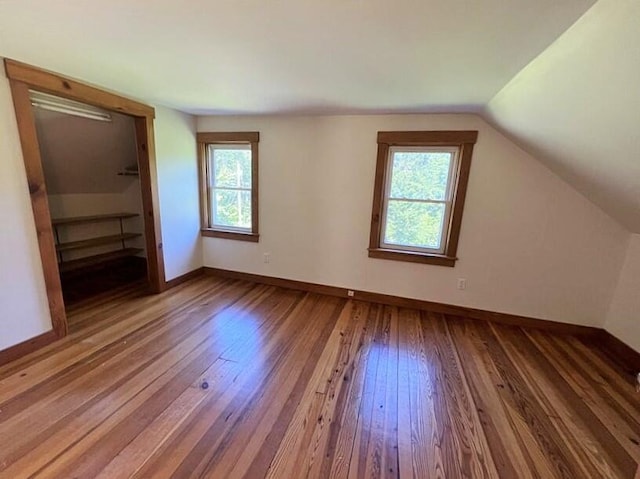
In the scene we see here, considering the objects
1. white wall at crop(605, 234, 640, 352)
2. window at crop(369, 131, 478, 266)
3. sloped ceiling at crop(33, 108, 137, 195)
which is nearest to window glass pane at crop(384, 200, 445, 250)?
window at crop(369, 131, 478, 266)

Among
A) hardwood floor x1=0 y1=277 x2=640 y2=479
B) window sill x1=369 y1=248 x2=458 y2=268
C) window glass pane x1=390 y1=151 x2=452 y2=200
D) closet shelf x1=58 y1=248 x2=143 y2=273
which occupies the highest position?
window glass pane x1=390 y1=151 x2=452 y2=200

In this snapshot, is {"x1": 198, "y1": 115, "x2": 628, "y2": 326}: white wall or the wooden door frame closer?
the wooden door frame

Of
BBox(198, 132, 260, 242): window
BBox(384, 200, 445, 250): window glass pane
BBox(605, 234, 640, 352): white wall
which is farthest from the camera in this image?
BBox(198, 132, 260, 242): window

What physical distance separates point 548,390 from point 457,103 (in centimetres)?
237

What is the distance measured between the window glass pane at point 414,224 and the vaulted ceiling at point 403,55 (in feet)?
3.41

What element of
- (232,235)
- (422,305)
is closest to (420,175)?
(422,305)

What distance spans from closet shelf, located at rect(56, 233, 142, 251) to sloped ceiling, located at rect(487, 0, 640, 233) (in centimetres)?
505

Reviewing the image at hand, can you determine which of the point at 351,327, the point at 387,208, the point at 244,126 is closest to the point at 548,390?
the point at 351,327

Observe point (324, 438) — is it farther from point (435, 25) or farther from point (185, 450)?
point (435, 25)

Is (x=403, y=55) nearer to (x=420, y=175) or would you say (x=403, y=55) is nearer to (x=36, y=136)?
(x=420, y=175)

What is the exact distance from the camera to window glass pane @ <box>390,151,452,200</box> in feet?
10.00

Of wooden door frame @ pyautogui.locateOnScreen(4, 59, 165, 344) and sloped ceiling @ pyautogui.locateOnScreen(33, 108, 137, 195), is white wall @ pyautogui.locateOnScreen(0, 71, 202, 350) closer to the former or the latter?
wooden door frame @ pyautogui.locateOnScreen(4, 59, 165, 344)

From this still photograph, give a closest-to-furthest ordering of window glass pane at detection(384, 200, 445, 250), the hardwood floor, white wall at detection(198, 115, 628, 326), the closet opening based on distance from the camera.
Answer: the hardwood floor < white wall at detection(198, 115, 628, 326) < the closet opening < window glass pane at detection(384, 200, 445, 250)

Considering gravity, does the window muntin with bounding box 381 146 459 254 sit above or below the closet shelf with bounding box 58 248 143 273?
above
